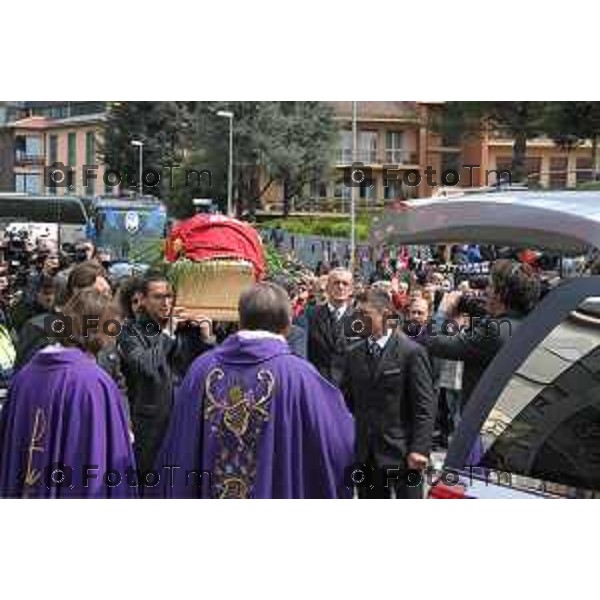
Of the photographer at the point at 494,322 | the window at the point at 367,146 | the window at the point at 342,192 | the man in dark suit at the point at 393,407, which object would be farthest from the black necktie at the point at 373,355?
the window at the point at 367,146

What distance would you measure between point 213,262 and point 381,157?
1.25m

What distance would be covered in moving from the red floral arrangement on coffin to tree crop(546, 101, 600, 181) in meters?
1.70

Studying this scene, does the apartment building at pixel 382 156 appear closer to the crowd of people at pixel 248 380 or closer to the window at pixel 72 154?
the crowd of people at pixel 248 380

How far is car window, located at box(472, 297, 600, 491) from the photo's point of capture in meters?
3.41

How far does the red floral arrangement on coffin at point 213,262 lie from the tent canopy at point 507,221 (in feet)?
3.18

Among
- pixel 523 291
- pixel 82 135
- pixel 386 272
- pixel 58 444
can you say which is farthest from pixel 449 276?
pixel 58 444

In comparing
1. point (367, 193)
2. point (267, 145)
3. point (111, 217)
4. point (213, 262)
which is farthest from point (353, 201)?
point (111, 217)

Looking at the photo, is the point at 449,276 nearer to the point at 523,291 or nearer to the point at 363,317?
the point at 363,317

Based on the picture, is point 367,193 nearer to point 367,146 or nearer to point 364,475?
point 367,146

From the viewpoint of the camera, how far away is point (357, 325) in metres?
6.43

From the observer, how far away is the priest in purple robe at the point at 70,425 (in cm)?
412

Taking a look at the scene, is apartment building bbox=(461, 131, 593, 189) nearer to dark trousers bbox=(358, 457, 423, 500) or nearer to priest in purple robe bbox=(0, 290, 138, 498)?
dark trousers bbox=(358, 457, 423, 500)

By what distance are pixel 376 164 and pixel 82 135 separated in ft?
5.50

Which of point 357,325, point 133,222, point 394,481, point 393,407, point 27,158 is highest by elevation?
point 27,158
